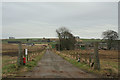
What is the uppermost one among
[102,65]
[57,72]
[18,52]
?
[18,52]

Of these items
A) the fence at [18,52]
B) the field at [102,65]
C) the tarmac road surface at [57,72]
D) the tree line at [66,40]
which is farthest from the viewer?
the tree line at [66,40]

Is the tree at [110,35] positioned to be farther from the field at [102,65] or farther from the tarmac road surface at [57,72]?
the tarmac road surface at [57,72]

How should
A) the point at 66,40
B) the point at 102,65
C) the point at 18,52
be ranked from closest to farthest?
the point at 18,52, the point at 102,65, the point at 66,40

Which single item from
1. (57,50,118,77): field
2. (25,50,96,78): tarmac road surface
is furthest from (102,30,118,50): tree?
(25,50,96,78): tarmac road surface

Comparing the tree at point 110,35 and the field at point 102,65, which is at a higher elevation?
the tree at point 110,35

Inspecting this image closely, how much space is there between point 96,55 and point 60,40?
2332 inches

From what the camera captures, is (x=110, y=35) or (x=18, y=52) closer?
(x=18, y=52)

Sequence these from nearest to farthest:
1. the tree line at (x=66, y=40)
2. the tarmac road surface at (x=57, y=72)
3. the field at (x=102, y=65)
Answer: the tarmac road surface at (x=57, y=72), the field at (x=102, y=65), the tree line at (x=66, y=40)

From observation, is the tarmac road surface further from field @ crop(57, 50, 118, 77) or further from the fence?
the fence

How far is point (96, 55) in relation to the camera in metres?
12.2

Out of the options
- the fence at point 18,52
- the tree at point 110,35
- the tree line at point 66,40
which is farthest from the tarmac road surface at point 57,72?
the tree at point 110,35

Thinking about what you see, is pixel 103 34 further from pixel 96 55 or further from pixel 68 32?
pixel 96 55

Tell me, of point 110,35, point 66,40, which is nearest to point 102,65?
point 66,40

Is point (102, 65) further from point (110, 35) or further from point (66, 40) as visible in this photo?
point (110, 35)
